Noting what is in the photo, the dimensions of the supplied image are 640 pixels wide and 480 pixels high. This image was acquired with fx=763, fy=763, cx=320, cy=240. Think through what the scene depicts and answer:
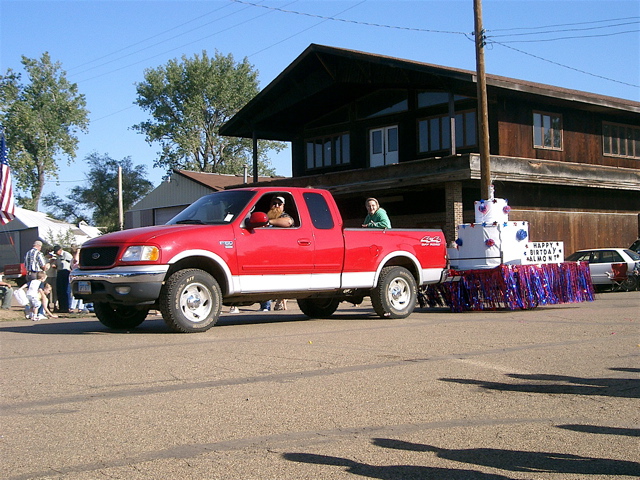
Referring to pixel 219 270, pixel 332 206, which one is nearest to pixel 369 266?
pixel 332 206

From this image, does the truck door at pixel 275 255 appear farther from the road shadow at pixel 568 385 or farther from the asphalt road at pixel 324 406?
the road shadow at pixel 568 385

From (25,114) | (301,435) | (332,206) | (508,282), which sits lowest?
(301,435)

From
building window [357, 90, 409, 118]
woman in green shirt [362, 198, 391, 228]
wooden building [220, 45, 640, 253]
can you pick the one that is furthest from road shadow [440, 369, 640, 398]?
building window [357, 90, 409, 118]

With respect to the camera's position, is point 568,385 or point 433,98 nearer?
point 568,385

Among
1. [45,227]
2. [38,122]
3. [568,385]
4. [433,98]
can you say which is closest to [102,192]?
[38,122]

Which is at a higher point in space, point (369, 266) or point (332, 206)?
point (332, 206)

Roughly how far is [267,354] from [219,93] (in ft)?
209

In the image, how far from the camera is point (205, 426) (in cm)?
496

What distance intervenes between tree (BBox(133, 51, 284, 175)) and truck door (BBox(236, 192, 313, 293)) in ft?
193

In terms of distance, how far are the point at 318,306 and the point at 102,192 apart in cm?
6424

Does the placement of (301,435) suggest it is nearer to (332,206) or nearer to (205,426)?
(205,426)

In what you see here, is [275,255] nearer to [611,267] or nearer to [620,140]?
[611,267]

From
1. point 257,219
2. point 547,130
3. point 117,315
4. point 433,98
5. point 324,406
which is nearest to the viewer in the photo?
point 324,406

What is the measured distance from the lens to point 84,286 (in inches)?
400
